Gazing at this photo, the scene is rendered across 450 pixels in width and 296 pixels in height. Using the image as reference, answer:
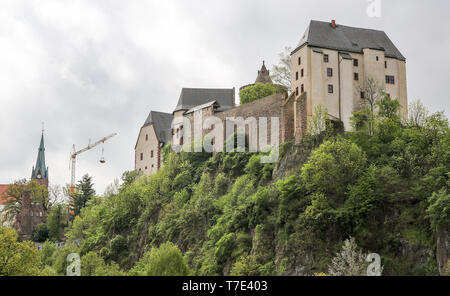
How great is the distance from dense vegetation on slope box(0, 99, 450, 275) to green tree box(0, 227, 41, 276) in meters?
8.49

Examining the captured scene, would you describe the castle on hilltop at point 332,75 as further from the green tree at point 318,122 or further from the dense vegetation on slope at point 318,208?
the dense vegetation on slope at point 318,208

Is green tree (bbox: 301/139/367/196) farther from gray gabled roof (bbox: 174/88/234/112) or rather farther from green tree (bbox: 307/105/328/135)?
gray gabled roof (bbox: 174/88/234/112)

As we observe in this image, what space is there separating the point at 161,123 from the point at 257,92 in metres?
20.0

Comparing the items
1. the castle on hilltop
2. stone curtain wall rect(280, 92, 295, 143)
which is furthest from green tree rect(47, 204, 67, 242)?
stone curtain wall rect(280, 92, 295, 143)

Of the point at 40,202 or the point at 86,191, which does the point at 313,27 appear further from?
the point at 40,202

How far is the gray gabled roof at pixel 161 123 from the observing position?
298 feet

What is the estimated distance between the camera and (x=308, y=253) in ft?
165

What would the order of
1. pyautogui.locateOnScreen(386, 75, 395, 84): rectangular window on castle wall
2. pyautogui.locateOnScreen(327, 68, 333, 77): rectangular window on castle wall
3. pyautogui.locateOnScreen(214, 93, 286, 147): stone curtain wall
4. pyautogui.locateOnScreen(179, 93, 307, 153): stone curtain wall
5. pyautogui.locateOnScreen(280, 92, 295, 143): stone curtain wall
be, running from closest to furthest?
pyautogui.locateOnScreen(179, 93, 307, 153): stone curtain wall, pyautogui.locateOnScreen(280, 92, 295, 143): stone curtain wall, pyautogui.locateOnScreen(327, 68, 333, 77): rectangular window on castle wall, pyautogui.locateOnScreen(386, 75, 395, 84): rectangular window on castle wall, pyautogui.locateOnScreen(214, 93, 286, 147): stone curtain wall

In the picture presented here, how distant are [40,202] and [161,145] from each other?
112 feet

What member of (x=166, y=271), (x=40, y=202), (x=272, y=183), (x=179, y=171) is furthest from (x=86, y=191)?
(x=166, y=271)

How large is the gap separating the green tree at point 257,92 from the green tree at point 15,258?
34424mm

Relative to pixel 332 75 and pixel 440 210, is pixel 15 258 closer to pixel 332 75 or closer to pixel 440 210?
pixel 440 210

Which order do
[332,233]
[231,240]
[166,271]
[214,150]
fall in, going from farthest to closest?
[214,150] < [231,240] < [332,233] < [166,271]

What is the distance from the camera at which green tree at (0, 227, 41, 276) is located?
52.3 meters
